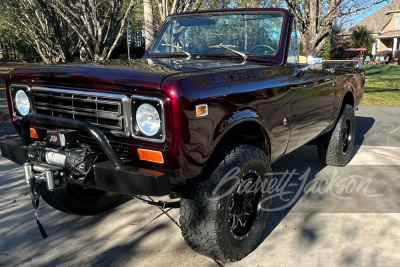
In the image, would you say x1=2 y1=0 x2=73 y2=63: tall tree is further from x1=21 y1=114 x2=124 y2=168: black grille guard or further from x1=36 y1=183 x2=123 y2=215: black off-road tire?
x1=21 y1=114 x2=124 y2=168: black grille guard

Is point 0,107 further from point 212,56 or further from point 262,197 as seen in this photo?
point 262,197

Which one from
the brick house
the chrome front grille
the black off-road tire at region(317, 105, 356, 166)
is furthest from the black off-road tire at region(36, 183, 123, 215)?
the brick house

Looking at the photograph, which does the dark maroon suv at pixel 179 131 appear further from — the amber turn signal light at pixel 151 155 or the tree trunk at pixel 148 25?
the tree trunk at pixel 148 25

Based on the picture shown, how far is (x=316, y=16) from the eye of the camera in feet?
36.7

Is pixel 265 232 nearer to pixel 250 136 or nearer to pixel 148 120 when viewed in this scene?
pixel 250 136

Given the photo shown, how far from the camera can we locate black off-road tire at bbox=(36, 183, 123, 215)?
11.2 ft

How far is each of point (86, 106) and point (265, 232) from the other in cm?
180

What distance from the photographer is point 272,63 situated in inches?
138

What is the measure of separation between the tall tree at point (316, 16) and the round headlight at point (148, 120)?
9727mm

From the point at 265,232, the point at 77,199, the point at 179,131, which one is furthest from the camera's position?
the point at 77,199

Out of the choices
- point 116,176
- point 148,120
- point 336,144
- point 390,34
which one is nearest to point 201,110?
point 148,120

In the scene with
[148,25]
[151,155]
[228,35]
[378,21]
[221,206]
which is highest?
[378,21]

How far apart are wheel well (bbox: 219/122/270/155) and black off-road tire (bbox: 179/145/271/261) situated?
174 mm

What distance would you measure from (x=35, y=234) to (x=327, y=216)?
258 centimetres
